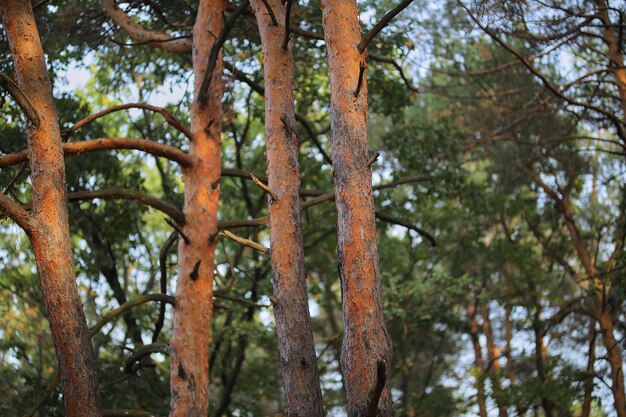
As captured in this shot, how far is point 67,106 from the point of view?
38.9 feet

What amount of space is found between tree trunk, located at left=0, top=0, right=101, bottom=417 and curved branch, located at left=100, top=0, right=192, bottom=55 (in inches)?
76.7

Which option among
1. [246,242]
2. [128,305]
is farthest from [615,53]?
[128,305]

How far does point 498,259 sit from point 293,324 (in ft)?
40.8

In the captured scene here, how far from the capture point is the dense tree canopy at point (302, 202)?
21.5 ft

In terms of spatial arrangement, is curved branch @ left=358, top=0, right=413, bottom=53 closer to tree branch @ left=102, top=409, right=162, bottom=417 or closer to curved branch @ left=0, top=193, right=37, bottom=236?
curved branch @ left=0, top=193, right=37, bottom=236

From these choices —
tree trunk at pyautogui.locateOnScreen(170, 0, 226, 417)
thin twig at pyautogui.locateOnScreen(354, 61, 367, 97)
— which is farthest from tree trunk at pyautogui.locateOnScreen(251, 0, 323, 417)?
tree trunk at pyautogui.locateOnScreen(170, 0, 226, 417)

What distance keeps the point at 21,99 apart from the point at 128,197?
1.49 metres

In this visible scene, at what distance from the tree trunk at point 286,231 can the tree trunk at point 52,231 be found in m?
1.47

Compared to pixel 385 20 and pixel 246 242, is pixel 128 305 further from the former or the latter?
pixel 385 20

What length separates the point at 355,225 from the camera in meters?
5.92

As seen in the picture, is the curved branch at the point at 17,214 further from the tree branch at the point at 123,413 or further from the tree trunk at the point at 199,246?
the tree branch at the point at 123,413

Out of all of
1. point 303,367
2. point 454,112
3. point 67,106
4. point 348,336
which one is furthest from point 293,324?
point 454,112

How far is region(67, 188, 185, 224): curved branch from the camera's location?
7559 mm

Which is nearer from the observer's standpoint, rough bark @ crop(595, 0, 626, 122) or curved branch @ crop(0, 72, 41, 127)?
curved branch @ crop(0, 72, 41, 127)
